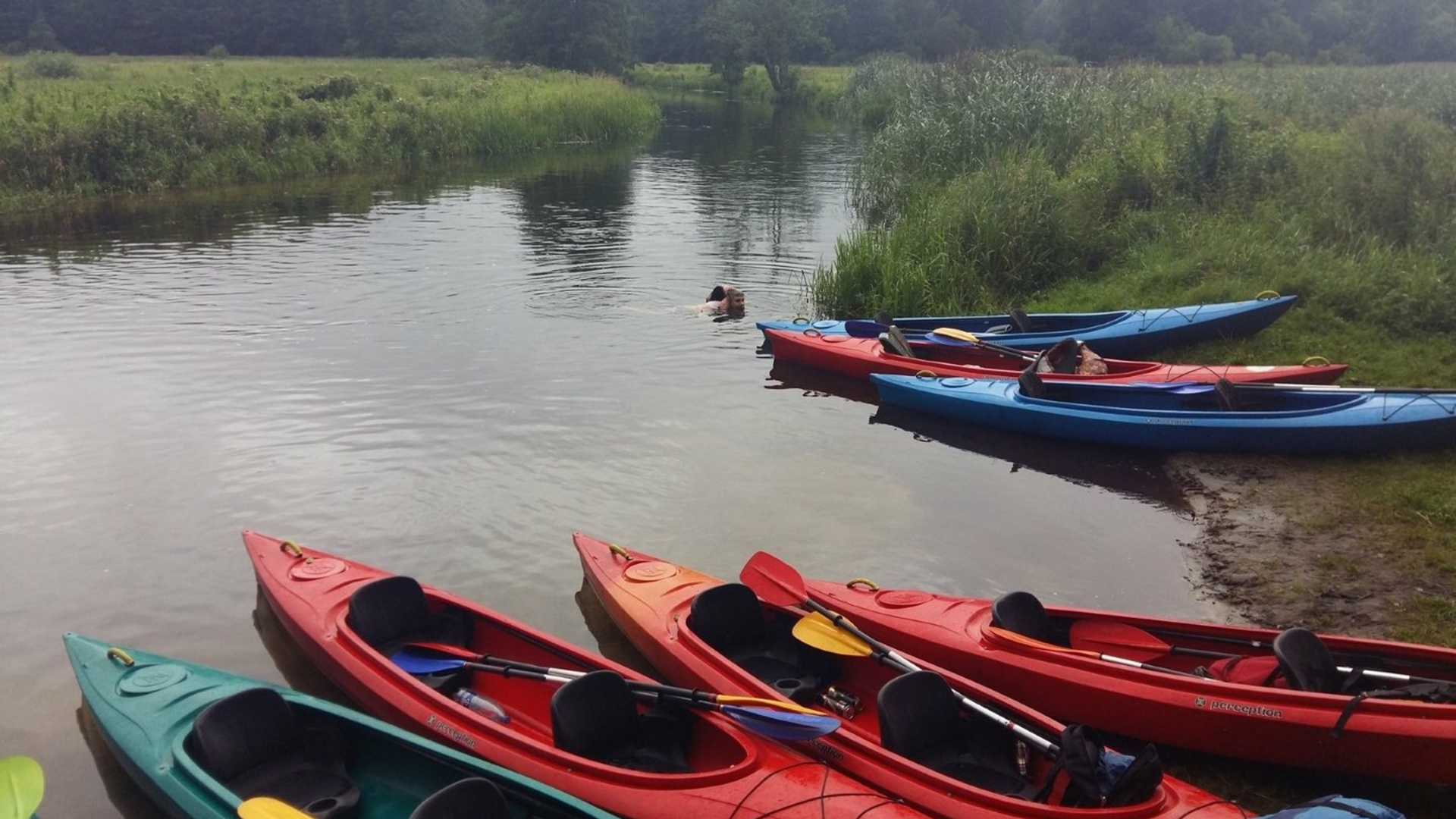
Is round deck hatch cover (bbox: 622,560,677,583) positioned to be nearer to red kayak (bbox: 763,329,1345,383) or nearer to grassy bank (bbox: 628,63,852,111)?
red kayak (bbox: 763,329,1345,383)

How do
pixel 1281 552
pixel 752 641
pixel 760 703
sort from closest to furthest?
pixel 760 703 → pixel 752 641 → pixel 1281 552

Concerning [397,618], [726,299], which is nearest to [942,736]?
[397,618]

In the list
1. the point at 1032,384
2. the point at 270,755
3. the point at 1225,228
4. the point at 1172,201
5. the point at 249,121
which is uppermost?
the point at 249,121

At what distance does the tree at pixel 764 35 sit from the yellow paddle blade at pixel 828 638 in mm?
49619

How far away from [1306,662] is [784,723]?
2.46m

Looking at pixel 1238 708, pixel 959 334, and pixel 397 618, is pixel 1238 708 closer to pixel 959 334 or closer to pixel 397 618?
pixel 397 618

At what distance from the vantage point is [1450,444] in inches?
316

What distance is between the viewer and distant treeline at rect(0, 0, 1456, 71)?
4566 centimetres

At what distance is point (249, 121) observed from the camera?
24094 millimetres

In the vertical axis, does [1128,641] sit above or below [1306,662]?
below

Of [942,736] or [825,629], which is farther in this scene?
[825,629]

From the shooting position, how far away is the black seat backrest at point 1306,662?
4742mm

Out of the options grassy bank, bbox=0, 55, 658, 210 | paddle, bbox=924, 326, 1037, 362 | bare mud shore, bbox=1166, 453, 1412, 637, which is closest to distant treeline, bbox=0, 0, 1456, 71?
grassy bank, bbox=0, 55, 658, 210

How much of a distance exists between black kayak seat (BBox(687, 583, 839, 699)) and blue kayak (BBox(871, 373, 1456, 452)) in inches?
180
